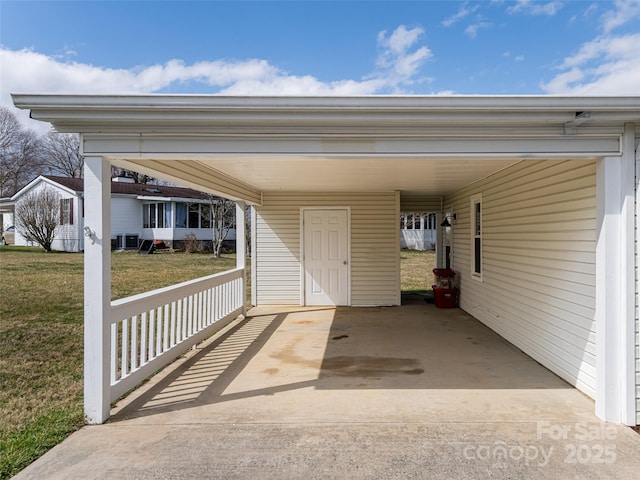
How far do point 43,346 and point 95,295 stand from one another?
309 centimetres

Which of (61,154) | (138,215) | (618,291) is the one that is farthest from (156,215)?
(618,291)

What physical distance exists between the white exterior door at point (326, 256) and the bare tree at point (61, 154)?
96.2ft

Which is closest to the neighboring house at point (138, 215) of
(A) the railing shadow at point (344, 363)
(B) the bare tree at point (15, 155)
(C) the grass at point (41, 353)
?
(B) the bare tree at point (15, 155)

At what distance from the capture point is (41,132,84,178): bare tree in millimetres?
31062

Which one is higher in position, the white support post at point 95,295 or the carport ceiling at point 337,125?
the carport ceiling at point 337,125

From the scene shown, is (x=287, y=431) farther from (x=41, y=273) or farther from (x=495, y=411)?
(x=41, y=273)

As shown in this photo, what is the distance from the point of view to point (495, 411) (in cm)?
341

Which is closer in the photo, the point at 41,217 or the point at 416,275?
the point at 416,275

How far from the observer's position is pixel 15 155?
2817 centimetres

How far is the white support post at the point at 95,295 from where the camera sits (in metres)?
3.22

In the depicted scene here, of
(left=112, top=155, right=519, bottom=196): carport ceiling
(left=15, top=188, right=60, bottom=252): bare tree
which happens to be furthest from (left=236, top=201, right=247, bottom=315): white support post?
(left=15, top=188, right=60, bottom=252): bare tree

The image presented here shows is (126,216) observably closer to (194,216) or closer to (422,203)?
(194,216)

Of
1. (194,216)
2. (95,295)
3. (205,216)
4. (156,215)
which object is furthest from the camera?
(194,216)

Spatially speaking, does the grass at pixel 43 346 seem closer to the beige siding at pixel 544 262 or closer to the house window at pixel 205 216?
the beige siding at pixel 544 262
